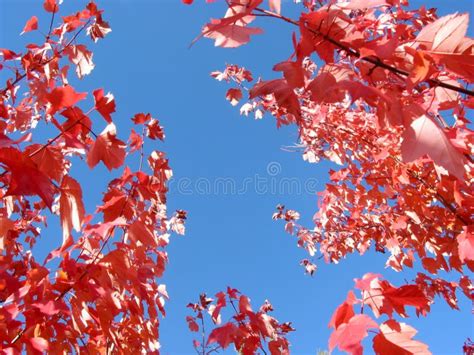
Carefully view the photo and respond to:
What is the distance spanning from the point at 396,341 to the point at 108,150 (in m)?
1.18

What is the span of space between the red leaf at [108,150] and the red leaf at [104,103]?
82 millimetres

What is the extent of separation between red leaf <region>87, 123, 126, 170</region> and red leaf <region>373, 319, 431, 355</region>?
3.56 feet

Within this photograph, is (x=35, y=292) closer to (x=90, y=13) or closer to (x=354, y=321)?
(x=354, y=321)

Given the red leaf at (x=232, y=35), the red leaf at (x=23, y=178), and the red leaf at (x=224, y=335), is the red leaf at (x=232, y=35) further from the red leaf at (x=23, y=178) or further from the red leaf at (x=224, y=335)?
the red leaf at (x=224, y=335)

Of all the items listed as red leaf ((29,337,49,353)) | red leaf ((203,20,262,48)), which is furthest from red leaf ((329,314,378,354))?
red leaf ((29,337,49,353))

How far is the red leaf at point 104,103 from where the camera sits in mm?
1349

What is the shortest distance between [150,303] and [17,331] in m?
0.66

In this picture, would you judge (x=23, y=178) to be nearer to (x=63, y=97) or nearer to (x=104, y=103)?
(x=63, y=97)

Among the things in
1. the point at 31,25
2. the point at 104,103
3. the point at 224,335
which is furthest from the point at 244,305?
the point at 31,25

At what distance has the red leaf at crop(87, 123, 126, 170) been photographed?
1324mm

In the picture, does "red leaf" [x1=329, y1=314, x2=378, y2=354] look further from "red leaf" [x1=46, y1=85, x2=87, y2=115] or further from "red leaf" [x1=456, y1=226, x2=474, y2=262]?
"red leaf" [x1=46, y1=85, x2=87, y2=115]

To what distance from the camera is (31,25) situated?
222 centimetres

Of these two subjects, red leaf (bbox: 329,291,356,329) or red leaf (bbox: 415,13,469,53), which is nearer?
red leaf (bbox: 415,13,469,53)

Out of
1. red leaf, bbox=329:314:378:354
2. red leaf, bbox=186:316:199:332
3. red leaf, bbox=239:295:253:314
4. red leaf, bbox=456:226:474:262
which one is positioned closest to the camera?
red leaf, bbox=329:314:378:354
